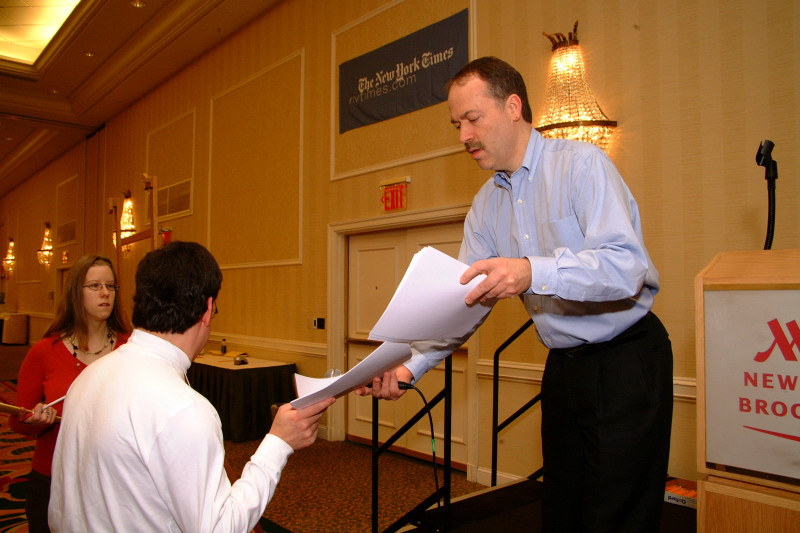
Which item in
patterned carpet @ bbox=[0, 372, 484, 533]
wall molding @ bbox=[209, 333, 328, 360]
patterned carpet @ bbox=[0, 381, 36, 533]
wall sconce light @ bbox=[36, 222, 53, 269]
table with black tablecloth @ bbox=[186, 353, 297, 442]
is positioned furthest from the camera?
wall sconce light @ bbox=[36, 222, 53, 269]

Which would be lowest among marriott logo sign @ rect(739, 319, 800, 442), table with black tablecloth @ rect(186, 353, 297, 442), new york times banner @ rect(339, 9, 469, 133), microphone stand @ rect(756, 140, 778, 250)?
table with black tablecloth @ rect(186, 353, 297, 442)

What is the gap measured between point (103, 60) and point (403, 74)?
19.5 ft

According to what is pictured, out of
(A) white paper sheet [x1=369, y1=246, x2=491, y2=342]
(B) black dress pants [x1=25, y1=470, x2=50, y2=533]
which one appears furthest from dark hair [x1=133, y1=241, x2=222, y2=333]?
(B) black dress pants [x1=25, y1=470, x2=50, y2=533]

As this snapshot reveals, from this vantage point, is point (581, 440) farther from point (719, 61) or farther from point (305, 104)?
point (305, 104)

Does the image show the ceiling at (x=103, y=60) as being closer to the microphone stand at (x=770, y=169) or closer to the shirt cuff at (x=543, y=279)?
the microphone stand at (x=770, y=169)

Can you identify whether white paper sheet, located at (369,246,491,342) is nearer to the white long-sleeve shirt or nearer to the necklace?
the white long-sleeve shirt

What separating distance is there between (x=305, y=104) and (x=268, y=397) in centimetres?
303

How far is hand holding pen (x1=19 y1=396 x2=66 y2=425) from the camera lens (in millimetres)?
1900

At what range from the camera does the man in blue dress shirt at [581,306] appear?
4.01 ft

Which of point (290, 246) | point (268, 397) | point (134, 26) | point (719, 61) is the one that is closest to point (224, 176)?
point (290, 246)

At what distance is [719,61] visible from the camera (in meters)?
3.01

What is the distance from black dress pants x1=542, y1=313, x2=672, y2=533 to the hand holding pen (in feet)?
5.58

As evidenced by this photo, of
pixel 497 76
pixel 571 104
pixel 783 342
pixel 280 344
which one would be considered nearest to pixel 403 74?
pixel 571 104

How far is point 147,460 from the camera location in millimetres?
1084
